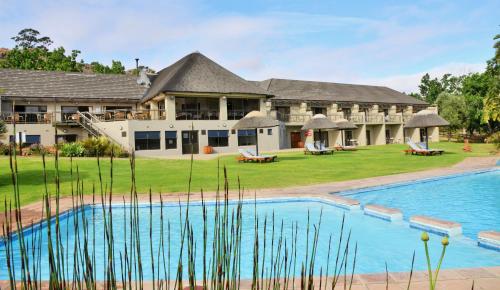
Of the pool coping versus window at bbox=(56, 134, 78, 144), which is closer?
the pool coping

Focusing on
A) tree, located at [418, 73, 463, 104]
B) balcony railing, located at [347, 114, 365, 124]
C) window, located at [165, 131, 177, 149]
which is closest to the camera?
window, located at [165, 131, 177, 149]

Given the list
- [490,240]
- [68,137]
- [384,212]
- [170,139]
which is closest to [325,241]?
[384,212]

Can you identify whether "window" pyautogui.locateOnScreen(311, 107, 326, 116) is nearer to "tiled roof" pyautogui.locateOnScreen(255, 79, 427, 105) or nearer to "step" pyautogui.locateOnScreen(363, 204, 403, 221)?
"tiled roof" pyautogui.locateOnScreen(255, 79, 427, 105)

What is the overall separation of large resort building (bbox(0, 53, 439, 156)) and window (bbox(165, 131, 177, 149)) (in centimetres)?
8

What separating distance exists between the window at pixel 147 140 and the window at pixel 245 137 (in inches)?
293

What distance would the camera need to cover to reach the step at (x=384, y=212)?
8234 mm

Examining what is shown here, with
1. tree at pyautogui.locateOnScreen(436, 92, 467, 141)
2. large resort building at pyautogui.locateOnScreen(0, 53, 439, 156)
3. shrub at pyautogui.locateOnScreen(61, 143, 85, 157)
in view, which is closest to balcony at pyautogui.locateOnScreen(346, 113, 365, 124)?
large resort building at pyautogui.locateOnScreen(0, 53, 439, 156)

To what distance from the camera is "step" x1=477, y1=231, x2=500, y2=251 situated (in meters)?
6.09

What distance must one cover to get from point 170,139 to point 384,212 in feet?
78.7

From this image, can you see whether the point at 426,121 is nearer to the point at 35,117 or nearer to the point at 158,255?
the point at 158,255

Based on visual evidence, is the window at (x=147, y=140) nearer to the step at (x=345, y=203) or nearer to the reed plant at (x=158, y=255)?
the reed plant at (x=158, y=255)

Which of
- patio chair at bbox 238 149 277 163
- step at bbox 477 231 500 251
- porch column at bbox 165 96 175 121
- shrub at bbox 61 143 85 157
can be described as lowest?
step at bbox 477 231 500 251

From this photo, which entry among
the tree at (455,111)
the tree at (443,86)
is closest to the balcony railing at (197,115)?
the tree at (455,111)

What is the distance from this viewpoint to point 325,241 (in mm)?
7863
